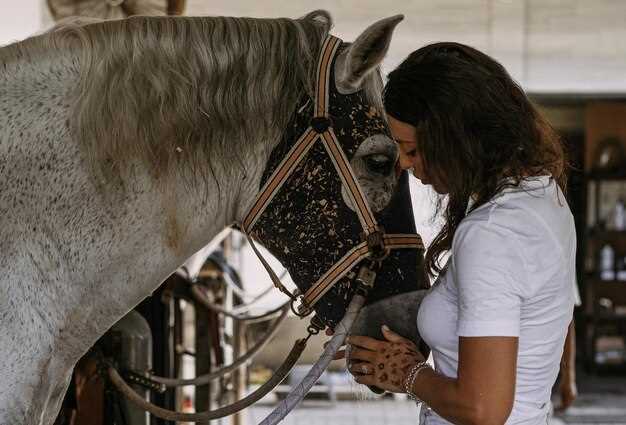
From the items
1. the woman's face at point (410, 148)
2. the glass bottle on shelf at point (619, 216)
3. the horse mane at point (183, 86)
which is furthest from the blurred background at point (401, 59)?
the horse mane at point (183, 86)

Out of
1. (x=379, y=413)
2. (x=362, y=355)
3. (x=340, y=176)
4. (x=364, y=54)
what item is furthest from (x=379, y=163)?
(x=379, y=413)

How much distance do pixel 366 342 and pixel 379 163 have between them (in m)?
0.29

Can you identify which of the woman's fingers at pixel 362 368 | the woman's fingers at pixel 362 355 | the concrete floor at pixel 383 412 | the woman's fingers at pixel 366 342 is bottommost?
the concrete floor at pixel 383 412

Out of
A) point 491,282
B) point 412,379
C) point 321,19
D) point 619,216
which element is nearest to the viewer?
point 491,282

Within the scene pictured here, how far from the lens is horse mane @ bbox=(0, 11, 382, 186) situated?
1.37 m

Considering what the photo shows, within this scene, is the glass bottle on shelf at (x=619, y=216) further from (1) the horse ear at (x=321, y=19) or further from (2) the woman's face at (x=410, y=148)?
(2) the woman's face at (x=410, y=148)

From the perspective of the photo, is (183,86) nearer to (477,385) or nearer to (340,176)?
(340,176)

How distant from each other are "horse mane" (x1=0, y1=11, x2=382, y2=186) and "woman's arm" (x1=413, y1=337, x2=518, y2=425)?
48cm

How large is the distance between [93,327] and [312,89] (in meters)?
Answer: 0.50

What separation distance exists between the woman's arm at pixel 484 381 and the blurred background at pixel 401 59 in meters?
0.39

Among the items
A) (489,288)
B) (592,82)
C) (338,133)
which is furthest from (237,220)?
(592,82)

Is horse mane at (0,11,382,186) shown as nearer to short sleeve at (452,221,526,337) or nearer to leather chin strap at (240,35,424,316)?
leather chin strap at (240,35,424,316)

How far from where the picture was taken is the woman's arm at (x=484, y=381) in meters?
1.19

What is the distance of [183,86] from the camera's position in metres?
1.39
